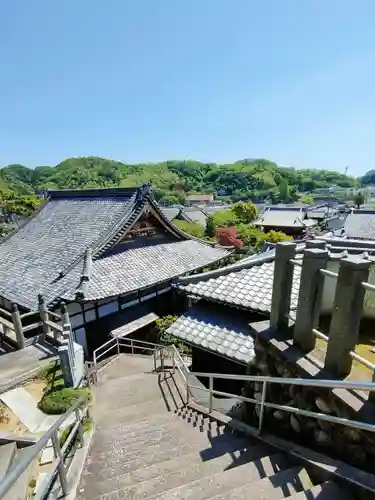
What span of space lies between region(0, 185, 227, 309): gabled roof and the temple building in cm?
3

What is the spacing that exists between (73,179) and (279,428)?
4898 inches

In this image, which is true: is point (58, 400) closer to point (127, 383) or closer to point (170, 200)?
point (127, 383)

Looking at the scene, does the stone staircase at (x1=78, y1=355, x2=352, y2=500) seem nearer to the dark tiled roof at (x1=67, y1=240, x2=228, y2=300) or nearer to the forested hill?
the dark tiled roof at (x1=67, y1=240, x2=228, y2=300)

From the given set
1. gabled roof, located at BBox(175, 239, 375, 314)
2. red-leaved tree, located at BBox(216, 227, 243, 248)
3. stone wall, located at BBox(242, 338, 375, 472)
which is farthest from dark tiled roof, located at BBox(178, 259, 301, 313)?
red-leaved tree, located at BBox(216, 227, 243, 248)

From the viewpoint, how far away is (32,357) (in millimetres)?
8617

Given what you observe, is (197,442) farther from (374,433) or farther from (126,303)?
(126,303)

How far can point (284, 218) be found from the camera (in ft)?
168

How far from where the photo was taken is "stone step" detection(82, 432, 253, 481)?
4055 millimetres

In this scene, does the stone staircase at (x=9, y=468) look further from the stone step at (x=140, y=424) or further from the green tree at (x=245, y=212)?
the green tree at (x=245, y=212)

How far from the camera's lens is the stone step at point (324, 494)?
8.15ft

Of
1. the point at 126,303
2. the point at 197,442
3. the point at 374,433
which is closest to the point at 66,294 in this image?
the point at 126,303

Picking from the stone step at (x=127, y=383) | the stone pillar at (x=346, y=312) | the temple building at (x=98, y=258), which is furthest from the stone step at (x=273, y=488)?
the temple building at (x=98, y=258)

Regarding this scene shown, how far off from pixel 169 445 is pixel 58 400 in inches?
124

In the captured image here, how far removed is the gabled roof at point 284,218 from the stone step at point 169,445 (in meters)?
44.7
